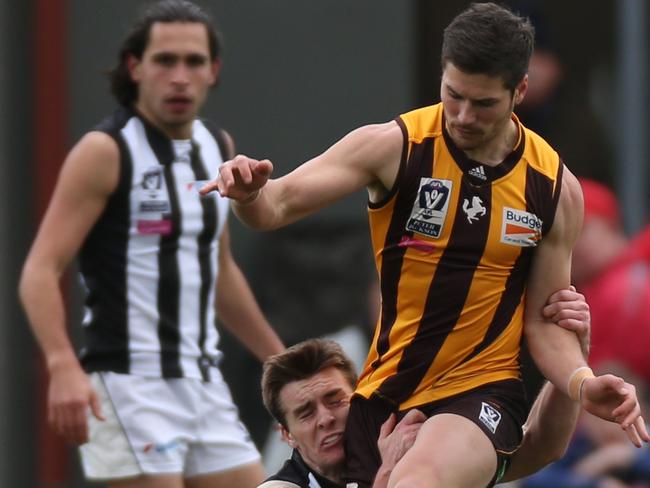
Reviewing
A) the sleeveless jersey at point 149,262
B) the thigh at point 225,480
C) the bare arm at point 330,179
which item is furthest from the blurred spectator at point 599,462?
the bare arm at point 330,179

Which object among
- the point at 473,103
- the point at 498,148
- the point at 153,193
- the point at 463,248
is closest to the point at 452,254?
the point at 463,248

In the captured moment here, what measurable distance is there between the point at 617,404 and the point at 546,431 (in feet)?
1.98

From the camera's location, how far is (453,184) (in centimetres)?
481

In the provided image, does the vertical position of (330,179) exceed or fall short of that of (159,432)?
it exceeds it

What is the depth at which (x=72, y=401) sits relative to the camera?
5.81 metres

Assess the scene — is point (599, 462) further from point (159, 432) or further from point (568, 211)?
point (568, 211)

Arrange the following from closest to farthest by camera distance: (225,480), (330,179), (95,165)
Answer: (330,179)
(95,165)
(225,480)

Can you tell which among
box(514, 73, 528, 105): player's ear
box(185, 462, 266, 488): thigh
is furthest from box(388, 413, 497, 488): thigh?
box(185, 462, 266, 488): thigh

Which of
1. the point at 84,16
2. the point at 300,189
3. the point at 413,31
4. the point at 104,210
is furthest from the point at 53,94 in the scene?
the point at 300,189

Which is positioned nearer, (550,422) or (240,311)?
(550,422)

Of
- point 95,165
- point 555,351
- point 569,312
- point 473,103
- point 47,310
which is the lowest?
point 47,310

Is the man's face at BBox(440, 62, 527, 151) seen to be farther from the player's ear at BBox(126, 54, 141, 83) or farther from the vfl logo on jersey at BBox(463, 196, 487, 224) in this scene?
the player's ear at BBox(126, 54, 141, 83)

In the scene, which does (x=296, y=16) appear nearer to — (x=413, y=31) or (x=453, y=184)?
(x=413, y=31)

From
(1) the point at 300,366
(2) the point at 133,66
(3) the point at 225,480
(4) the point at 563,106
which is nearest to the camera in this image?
(1) the point at 300,366
